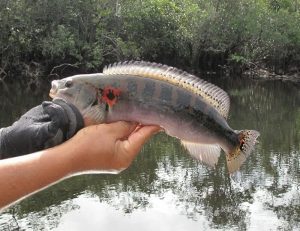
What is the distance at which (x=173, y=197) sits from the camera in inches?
531

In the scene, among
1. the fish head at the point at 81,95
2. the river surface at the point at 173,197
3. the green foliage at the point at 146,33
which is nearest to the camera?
the fish head at the point at 81,95

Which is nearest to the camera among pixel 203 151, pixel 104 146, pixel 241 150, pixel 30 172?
pixel 30 172

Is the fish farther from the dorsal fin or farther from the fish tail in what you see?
the fish tail

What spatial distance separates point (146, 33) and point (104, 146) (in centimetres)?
4654

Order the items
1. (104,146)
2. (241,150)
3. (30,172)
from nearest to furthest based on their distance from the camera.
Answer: (30,172) < (104,146) < (241,150)

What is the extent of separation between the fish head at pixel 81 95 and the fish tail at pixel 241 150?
1.10 metres

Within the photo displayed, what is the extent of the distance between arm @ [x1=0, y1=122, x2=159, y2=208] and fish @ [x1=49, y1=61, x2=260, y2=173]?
16 cm

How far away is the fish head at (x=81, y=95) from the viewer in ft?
9.15

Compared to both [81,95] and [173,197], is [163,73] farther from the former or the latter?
[173,197]

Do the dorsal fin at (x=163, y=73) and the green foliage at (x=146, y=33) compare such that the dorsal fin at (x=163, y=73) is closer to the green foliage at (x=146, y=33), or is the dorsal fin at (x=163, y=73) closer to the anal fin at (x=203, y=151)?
the anal fin at (x=203, y=151)

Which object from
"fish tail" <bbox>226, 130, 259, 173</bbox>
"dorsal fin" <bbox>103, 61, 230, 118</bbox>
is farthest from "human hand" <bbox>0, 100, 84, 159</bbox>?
"fish tail" <bbox>226, 130, 259, 173</bbox>

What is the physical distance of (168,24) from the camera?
158 feet

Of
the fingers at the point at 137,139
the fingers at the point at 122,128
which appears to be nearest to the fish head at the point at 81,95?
the fingers at the point at 122,128

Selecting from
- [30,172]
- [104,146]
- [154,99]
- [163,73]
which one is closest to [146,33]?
[163,73]
